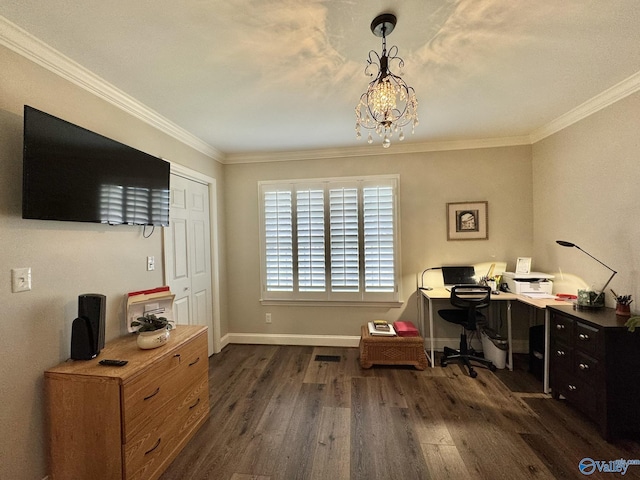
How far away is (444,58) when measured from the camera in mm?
1737

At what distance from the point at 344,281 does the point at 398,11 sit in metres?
2.73

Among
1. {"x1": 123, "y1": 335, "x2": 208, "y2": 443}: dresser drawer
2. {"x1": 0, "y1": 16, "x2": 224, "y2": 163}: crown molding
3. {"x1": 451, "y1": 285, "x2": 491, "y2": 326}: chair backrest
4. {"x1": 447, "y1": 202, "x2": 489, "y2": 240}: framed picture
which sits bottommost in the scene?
{"x1": 123, "y1": 335, "x2": 208, "y2": 443}: dresser drawer

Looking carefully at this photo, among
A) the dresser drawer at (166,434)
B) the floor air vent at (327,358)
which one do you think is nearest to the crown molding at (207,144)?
the dresser drawer at (166,434)

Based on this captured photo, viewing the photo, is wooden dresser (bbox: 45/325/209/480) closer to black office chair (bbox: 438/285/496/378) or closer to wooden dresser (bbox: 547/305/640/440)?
black office chair (bbox: 438/285/496/378)

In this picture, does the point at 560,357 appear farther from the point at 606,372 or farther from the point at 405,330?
the point at 405,330

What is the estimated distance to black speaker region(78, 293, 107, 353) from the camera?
1.62 m

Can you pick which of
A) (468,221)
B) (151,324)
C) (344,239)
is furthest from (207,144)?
(468,221)

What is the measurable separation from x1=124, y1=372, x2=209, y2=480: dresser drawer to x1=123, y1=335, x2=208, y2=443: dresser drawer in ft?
0.19

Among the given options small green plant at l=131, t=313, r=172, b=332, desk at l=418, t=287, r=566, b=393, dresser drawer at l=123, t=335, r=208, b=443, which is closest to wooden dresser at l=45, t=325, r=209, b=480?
dresser drawer at l=123, t=335, r=208, b=443

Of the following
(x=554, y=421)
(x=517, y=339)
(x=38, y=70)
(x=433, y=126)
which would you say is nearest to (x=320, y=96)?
(x=433, y=126)

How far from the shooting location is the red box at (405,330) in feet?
9.84

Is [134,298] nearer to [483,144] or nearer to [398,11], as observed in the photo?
[398,11]

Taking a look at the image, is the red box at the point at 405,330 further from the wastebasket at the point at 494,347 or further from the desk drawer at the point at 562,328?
the desk drawer at the point at 562,328

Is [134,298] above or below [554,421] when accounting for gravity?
above
